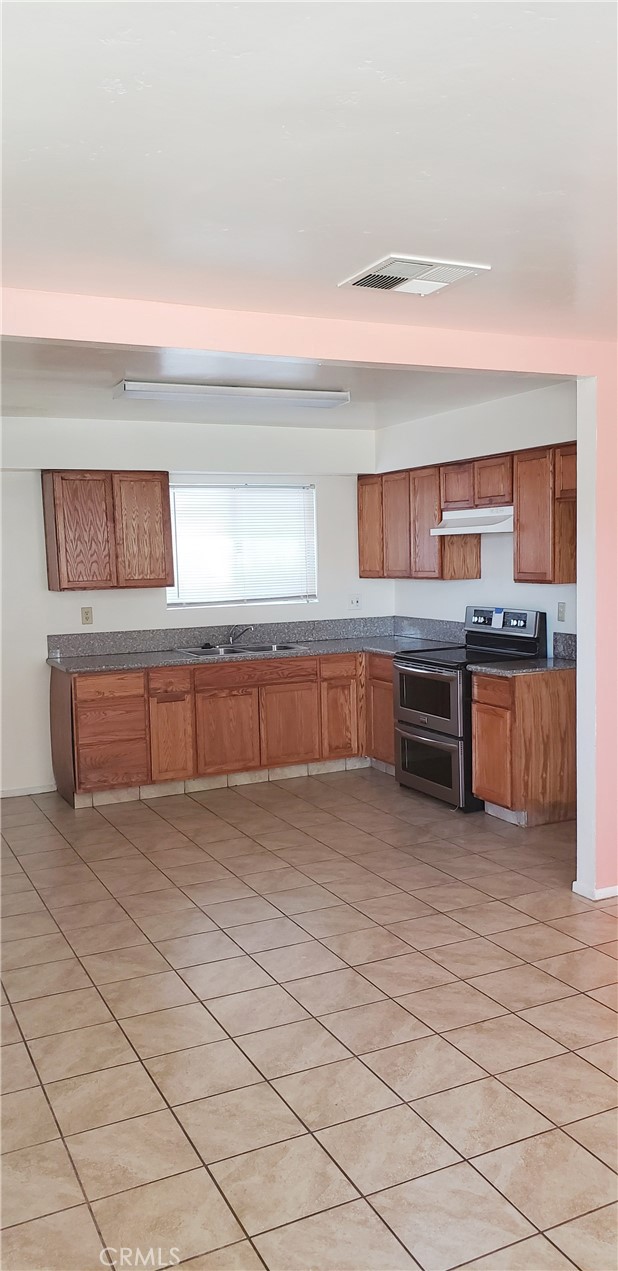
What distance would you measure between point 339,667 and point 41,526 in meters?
2.14

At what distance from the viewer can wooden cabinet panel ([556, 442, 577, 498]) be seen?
16.8 ft

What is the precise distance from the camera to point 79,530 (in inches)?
236

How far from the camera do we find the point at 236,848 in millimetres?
5062

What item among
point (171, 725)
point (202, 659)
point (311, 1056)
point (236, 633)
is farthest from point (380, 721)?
point (311, 1056)

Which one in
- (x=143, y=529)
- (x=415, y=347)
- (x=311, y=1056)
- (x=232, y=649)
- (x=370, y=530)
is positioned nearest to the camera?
(x=311, y=1056)

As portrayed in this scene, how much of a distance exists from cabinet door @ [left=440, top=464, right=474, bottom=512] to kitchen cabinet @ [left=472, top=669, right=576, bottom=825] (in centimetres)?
123

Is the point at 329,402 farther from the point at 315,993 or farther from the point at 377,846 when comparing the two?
the point at 315,993

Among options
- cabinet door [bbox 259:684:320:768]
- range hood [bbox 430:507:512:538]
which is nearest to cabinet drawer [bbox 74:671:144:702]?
cabinet door [bbox 259:684:320:768]

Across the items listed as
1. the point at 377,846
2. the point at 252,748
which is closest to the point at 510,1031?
the point at 377,846

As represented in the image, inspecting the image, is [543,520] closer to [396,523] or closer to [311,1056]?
[396,523]

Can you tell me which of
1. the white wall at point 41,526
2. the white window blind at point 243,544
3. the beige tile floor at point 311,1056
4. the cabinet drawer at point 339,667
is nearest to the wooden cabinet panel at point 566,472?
the beige tile floor at point 311,1056

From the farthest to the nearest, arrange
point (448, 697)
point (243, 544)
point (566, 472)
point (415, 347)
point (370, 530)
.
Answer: point (370, 530), point (243, 544), point (448, 697), point (566, 472), point (415, 347)

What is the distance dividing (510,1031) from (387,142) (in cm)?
256

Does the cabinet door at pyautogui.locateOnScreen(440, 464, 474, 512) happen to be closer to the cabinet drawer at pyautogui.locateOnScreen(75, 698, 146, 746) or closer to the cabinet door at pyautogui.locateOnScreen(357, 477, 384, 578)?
the cabinet door at pyautogui.locateOnScreen(357, 477, 384, 578)
